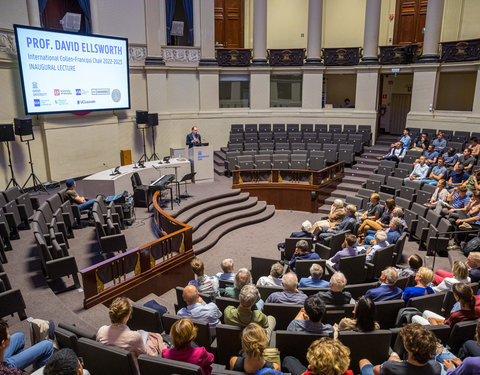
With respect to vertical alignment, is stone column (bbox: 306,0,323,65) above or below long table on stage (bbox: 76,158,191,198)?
above

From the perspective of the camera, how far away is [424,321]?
12.9 feet

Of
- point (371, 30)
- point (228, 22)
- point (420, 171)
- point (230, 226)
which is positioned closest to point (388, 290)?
point (230, 226)

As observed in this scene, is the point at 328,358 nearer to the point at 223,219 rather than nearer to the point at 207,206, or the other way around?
the point at 223,219

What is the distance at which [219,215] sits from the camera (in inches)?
411

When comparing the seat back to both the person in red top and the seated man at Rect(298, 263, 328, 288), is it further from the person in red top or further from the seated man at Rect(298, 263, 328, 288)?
the seated man at Rect(298, 263, 328, 288)

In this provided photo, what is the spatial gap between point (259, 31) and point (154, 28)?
14.3 ft

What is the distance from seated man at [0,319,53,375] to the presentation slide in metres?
8.04

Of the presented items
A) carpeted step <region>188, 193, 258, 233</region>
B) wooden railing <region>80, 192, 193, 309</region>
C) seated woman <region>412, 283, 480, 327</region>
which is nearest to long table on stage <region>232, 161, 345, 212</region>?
carpeted step <region>188, 193, 258, 233</region>

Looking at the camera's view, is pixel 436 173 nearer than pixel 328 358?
No

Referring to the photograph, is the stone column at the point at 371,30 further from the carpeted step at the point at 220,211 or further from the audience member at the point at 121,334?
the audience member at the point at 121,334

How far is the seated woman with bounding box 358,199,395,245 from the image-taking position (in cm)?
780

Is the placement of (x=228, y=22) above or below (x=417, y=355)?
above

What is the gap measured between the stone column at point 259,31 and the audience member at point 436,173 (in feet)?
29.4

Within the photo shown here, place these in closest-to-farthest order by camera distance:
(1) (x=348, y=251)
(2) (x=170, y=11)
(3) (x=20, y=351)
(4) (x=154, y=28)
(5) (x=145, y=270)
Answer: (3) (x=20, y=351), (1) (x=348, y=251), (5) (x=145, y=270), (4) (x=154, y=28), (2) (x=170, y=11)
